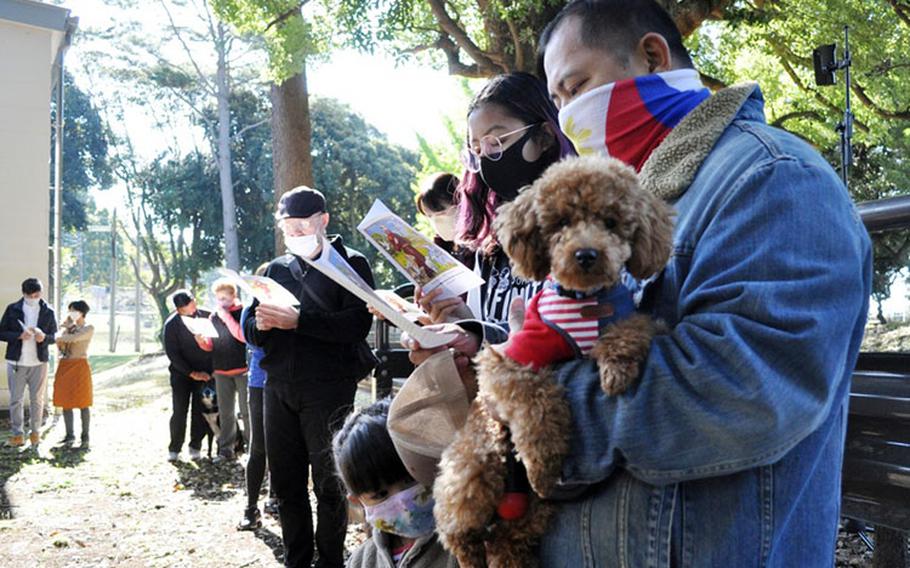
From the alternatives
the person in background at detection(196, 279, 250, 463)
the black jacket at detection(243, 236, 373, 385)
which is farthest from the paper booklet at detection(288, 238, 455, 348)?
the person in background at detection(196, 279, 250, 463)

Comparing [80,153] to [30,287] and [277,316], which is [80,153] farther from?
[277,316]

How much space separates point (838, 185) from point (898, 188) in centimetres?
1933

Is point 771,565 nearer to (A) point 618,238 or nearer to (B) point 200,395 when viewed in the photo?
(A) point 618,238

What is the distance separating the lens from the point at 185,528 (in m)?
7.65

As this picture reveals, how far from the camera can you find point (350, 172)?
31.7 m

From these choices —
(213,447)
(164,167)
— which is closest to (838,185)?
(213,447)

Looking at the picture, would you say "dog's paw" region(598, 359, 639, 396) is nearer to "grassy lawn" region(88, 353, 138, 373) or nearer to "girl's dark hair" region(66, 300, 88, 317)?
"girl's dark hair" region(66, 300, 88, 317)

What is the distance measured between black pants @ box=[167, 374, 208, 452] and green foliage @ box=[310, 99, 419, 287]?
19.6 metres

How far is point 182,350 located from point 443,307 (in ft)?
28.4

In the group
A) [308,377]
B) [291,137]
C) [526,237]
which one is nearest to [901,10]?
[291,137]

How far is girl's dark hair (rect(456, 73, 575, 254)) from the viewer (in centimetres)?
264

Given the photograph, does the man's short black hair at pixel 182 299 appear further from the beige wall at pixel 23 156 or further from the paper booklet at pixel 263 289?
the beige wall at pixel 23 156

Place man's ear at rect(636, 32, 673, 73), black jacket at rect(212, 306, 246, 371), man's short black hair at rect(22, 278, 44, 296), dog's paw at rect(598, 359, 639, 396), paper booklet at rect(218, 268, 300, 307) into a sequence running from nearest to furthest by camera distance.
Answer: dog's paw at rect(598, 359, 639, 396) < man's ear at rect(636, 32, 673, 73) < paper booklet at rect(218, 268, 300, 307) < black jacket at rect(212, 306, 246, 371) < man's short black hair at rect(22, 278, 44, 296)

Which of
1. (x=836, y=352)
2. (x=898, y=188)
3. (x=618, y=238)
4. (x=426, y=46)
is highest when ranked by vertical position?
(x=426, y=46)
